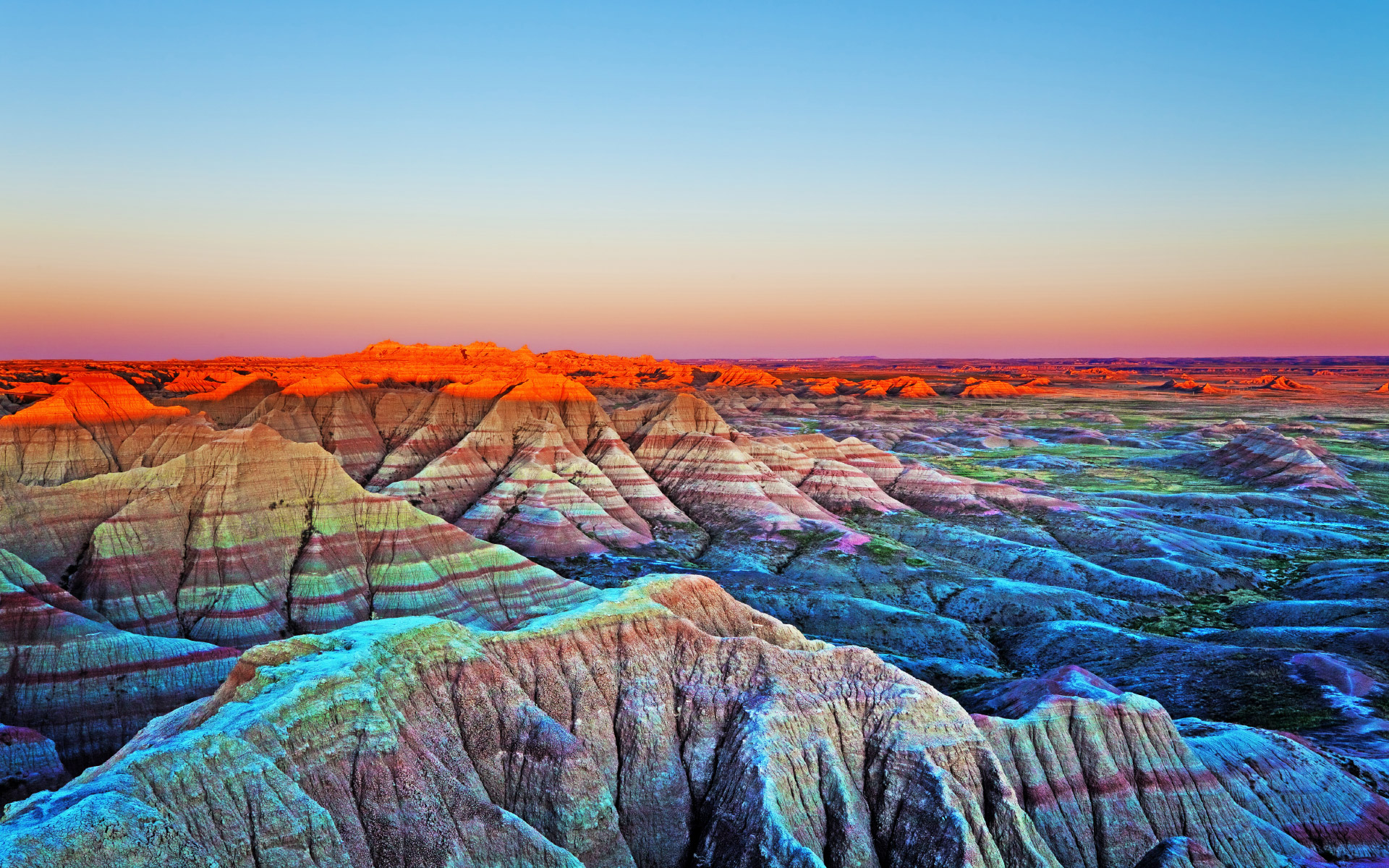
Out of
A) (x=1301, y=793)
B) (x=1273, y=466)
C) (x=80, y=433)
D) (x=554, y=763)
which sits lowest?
(x=1301, y=793)

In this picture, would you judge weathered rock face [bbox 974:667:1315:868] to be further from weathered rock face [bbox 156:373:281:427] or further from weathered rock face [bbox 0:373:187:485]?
weathered rock face [bbox 156:373:281:427]

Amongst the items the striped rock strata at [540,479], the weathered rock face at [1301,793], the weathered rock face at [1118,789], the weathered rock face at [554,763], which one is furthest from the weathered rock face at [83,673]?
the weathered rock face at [1301,793]

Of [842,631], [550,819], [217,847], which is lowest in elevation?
[842,631]

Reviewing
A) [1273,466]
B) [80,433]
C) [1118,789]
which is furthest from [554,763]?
[1273,466]

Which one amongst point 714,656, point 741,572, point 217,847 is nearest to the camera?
point 217,847

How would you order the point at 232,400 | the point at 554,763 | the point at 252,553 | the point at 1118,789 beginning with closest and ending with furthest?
1. the point at 554,763
2. the point at 1118,789
3. the point at 252,553
4. the point at 232,400

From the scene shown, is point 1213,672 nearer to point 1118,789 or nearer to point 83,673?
point 1118,789

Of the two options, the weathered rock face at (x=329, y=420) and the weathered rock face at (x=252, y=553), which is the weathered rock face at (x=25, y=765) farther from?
the weathered rock face at (x=329, y=420)

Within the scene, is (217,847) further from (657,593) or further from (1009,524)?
(1009,524)

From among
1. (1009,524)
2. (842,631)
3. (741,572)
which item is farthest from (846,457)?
(842,631)
